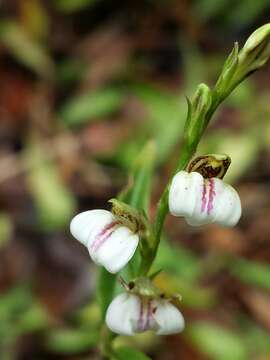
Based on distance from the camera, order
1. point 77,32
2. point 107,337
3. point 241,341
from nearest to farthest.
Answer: point 107,337 < point 241,341 < point 77,32

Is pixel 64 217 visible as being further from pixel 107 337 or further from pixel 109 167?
pixel 107 337

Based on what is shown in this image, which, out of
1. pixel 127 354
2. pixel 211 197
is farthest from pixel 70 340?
pixel 211 197

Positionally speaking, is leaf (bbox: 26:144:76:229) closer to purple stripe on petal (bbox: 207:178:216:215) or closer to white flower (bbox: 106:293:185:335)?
white flower (bbox: 106:293:185:335)

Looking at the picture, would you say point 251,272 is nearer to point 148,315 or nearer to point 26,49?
point 148,315

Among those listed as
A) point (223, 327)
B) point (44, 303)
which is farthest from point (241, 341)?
point (44, 303)

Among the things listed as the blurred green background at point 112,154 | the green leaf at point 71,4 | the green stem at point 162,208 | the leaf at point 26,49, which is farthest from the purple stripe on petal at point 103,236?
the green leaf at point 71,4
